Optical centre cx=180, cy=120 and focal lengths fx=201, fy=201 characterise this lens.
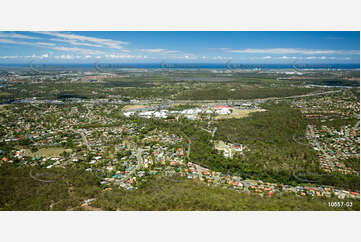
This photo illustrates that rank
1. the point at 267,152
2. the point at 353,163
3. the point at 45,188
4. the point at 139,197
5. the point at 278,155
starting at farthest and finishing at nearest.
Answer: the point at 267,152 → the point at 278,155 → the point at 353,163 → the point at 45,188 → the point at 139,197

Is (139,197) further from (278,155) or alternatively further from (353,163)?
(353,163)

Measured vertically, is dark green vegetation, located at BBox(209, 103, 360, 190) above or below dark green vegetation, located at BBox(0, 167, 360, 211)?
above

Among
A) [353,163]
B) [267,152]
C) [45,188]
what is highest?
[353,163]

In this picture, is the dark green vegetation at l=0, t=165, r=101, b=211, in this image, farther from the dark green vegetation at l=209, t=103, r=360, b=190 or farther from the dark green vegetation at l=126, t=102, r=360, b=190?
the dark green vegetation at l=209, t=103, r=360, b=190

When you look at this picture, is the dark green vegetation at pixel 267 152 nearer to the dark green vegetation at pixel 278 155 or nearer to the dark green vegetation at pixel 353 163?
the dark green vegetation at pixel 278 155

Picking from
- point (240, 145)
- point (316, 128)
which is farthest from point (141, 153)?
point (316, 128)

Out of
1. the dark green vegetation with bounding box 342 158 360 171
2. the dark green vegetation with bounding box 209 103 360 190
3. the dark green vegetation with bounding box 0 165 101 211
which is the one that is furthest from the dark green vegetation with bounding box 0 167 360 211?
the dark green vegetation with bounding box 342 158 360 171

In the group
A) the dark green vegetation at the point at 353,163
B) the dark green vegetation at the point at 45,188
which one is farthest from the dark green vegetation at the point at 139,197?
the dark green vegetation at the point at 353,163

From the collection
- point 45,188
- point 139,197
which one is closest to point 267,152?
point 139,197

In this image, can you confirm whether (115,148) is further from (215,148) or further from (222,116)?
(222,116)
